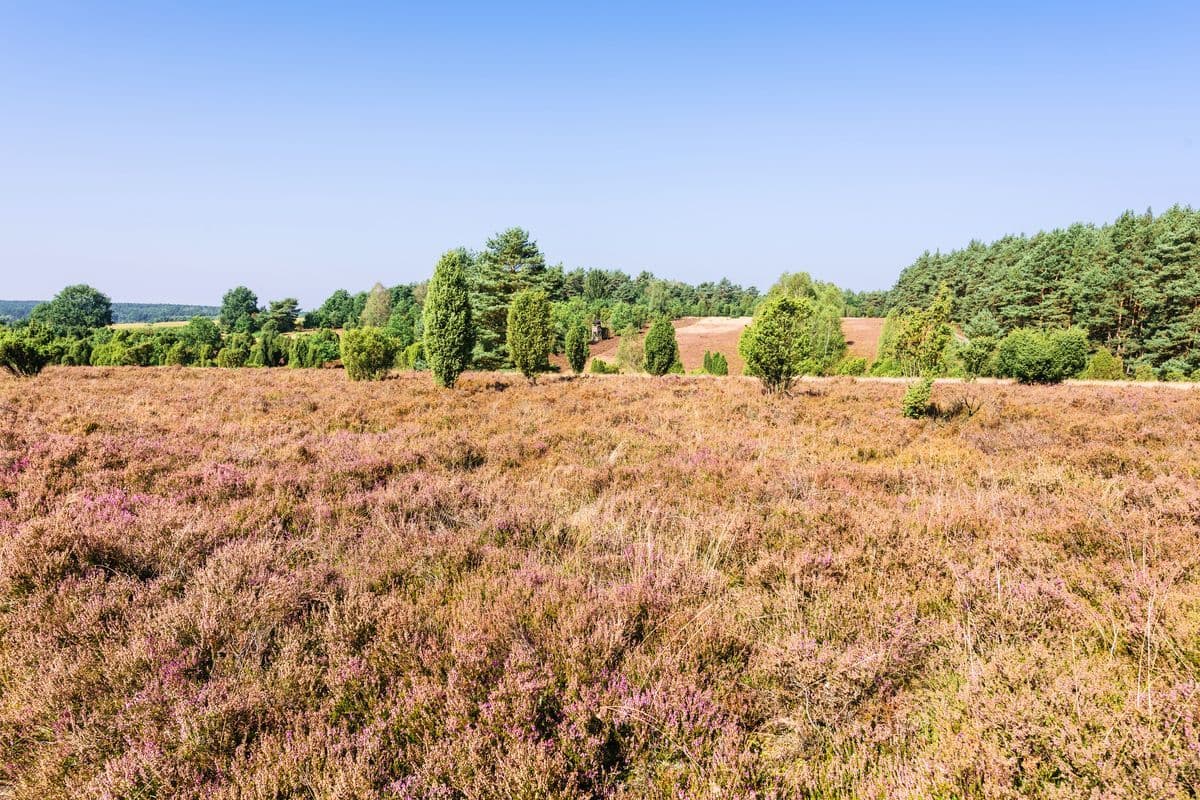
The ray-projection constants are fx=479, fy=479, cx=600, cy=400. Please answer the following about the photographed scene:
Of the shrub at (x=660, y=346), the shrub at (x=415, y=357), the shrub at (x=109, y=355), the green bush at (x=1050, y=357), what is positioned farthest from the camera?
the shrub at (x=415, y=357)

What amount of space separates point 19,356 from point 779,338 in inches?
1179

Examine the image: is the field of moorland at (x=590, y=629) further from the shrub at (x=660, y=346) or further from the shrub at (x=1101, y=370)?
the shrub at (x=1101, y=370)

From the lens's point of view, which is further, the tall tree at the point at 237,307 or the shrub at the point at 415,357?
the tall tree at the point at 237,307

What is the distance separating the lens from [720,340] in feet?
227

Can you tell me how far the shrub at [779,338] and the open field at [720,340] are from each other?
111 feet

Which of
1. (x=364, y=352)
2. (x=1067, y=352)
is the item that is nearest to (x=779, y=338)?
(x=1067, y=352)

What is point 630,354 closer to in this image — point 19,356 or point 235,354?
point 19,356

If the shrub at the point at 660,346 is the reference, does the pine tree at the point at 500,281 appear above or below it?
above

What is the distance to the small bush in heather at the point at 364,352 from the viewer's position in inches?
846

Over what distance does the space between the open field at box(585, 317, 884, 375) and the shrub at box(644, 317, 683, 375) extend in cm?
2011

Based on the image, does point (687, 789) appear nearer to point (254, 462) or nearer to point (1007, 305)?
point (254, 462)

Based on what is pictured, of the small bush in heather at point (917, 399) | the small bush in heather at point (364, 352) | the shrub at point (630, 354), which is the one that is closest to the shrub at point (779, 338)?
the small bush in heather at point (917, 399)

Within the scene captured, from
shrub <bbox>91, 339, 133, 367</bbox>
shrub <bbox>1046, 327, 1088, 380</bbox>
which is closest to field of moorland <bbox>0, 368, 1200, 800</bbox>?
shrub <bbox>1046, 327, 1088, 380</bbox>

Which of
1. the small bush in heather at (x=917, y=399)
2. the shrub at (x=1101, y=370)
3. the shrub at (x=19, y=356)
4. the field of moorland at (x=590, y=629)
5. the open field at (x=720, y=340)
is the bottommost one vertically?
the field of moorland at (x=590, y=629)
